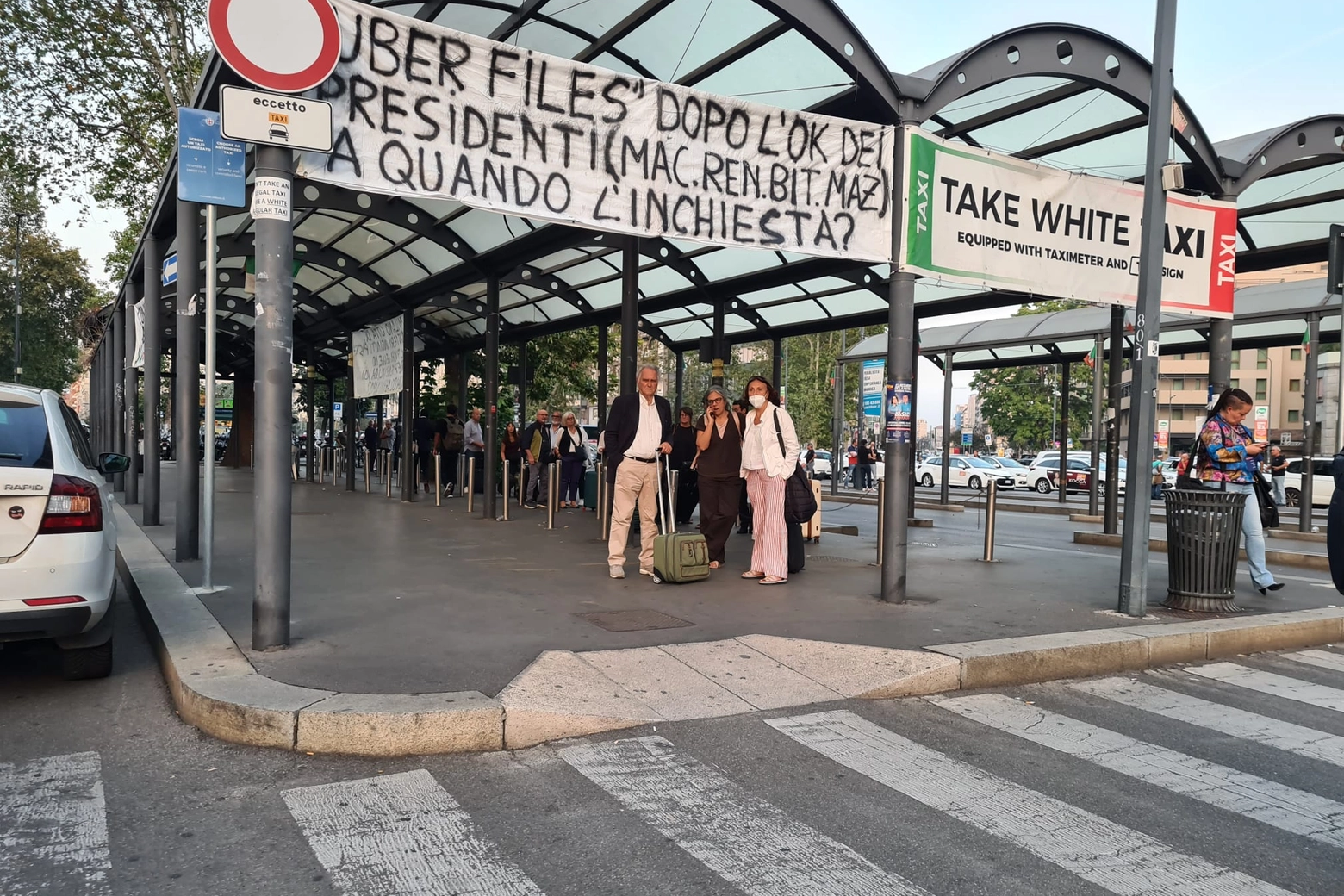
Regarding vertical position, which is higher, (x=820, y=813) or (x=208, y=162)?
(x=208, y=162)

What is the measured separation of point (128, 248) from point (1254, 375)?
74731 millimetres

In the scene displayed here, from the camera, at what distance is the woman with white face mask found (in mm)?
8422

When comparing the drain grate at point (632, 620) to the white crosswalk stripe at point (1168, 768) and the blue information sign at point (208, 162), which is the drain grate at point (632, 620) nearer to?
the white crosswalk stripe at point (1168, 768)

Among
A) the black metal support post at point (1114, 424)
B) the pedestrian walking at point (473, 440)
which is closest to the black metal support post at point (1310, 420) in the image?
the black metal support post at point (1114, 424)

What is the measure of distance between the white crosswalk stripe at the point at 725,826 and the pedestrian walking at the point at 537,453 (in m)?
11.4

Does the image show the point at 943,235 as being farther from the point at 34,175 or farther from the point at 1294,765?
the point at 34,175

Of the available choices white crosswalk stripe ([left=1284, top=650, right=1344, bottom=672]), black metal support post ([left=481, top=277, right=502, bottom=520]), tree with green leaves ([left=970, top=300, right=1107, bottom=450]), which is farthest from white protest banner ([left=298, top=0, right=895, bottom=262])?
tree with green leaves ([left=970, top=300, right=1107, bottom=450])

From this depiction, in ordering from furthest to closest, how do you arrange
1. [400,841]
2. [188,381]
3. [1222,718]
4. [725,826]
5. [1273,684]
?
[188,381], [1273,684], [1222,718], [725,826], [400,841]

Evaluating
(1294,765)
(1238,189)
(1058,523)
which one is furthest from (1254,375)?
(1294,765)

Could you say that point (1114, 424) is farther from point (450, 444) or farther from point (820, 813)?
point (450, 444)

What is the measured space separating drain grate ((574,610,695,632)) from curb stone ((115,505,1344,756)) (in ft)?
2.02

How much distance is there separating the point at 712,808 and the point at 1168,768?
223 centimetres

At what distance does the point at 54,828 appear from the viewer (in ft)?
11.0

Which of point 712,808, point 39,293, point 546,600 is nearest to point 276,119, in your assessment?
point 546,600
